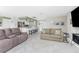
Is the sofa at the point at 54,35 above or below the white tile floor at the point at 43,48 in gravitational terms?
above

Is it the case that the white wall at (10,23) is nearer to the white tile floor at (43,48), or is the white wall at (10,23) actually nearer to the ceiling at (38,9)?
the ceiling at (38,9)

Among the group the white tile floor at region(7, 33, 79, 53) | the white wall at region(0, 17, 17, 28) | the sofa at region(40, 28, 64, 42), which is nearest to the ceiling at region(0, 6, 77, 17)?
the sofa at region(40, 28, 64, 42)

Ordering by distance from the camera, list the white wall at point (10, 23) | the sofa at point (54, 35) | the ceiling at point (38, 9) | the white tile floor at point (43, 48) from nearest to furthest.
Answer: the white tile floor at point (43, 48) < the ceiling at point (38, 9) < the sofa at point (54, 35) < the white wall at point (10, 23)

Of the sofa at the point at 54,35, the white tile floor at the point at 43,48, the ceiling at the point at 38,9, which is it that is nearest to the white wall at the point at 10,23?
the ceiling at the point at 38,9

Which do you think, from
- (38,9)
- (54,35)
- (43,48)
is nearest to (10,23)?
(38,9)

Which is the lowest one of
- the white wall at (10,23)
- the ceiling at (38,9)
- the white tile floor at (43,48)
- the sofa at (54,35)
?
the white tile floor at (43,48)

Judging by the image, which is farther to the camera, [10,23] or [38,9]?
[10,23]

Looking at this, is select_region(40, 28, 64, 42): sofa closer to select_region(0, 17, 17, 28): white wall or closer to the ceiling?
the ceiling

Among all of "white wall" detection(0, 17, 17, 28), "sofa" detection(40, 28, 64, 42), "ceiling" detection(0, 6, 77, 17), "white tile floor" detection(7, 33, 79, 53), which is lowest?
"white tile floor" detection(7, 33, 79, 53)

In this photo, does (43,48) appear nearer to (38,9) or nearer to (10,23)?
(38,9)

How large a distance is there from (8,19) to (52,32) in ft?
19.3
